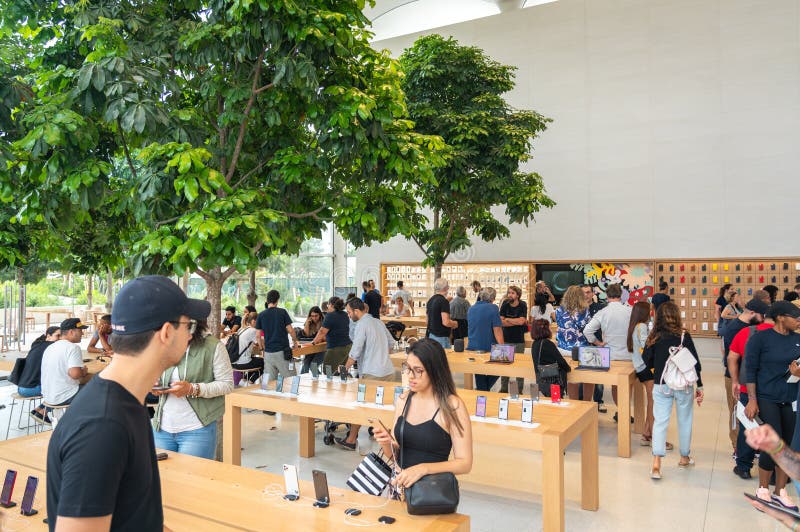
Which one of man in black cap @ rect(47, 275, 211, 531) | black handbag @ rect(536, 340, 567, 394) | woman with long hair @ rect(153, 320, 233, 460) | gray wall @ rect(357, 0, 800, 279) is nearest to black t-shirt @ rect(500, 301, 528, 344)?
black handbag @ rect(536, 340, 567, 394)

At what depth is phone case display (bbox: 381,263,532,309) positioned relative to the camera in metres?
15.1

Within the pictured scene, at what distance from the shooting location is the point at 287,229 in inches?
200

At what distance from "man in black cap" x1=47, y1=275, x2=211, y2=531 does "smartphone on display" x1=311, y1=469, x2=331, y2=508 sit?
1234 mm

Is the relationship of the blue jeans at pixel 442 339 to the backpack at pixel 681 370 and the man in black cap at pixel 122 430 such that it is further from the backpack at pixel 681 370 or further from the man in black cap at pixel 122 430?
the man in black cap at pixel 122 430

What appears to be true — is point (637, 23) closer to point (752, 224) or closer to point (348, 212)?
point (752, 224)

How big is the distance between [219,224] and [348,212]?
54.8 inches

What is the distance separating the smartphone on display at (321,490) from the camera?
8.61 feet

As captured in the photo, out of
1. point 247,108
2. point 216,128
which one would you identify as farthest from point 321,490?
point 216,128

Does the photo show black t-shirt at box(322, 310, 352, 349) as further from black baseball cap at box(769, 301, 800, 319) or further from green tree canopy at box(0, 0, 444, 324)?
black baseball cap at box(769, 301, 800, 319)

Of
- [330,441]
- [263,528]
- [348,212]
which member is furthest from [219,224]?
[330,441]

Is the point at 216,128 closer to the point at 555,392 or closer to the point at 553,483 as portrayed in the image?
the point at 555,392

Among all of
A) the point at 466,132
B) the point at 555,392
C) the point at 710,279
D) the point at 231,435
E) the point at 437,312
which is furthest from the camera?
the point at 710,279

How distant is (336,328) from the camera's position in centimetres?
735

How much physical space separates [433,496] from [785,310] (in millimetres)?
3345
